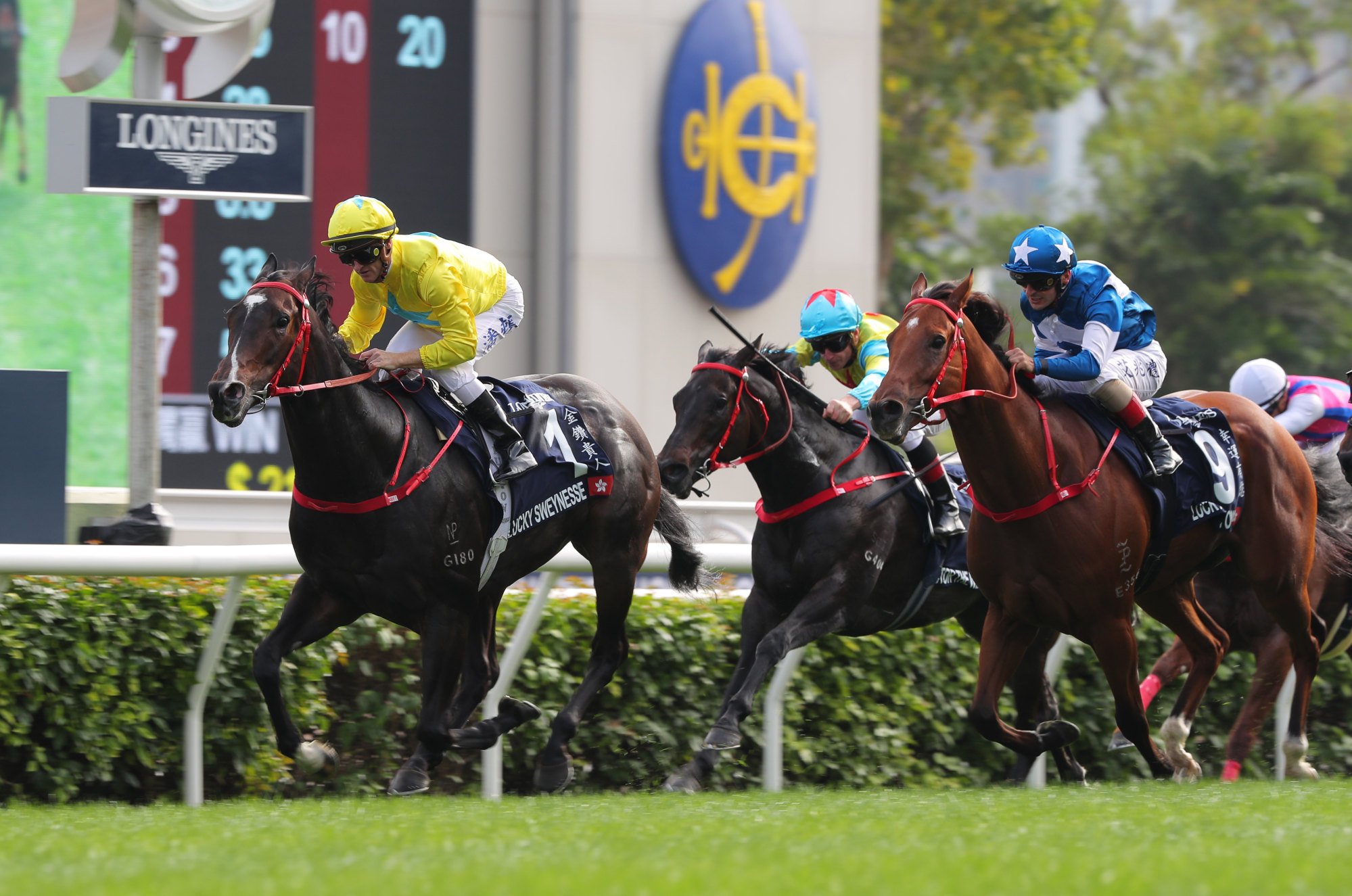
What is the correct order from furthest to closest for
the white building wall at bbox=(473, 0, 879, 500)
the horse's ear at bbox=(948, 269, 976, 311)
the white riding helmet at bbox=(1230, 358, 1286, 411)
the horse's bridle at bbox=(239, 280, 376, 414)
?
the white building wall at bbox=(473, 0, 879, 500), the white riding helmet at bbox=(1230, 358, 1286, 411), the horse's ear at bbox=(948, 269, 976, 311), the horse's bridle at bbox=(239, 280, 376, 414)

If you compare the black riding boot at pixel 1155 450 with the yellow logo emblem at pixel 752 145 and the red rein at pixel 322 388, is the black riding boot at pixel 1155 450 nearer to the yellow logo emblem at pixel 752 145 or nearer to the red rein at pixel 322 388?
the red rein at pixel 322 388

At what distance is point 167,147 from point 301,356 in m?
1.87

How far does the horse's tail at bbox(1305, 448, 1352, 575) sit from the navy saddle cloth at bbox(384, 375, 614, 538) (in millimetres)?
2929

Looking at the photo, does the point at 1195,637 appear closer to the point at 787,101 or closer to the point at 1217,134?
the point at 787,101

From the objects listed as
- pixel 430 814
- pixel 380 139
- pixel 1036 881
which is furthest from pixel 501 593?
pixel 380 139

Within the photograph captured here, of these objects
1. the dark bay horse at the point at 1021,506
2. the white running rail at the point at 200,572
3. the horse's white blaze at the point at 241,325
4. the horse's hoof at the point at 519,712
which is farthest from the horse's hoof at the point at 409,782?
the dark bay horse at the point at 1021,506

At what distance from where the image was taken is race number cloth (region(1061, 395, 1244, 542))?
5676mm

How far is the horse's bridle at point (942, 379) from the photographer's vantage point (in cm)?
507

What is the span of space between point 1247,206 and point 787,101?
548 inches

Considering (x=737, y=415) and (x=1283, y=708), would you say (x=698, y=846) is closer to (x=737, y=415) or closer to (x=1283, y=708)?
(x=737, y=415)

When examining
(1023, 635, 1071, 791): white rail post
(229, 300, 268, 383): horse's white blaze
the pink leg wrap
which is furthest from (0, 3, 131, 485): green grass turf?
the pink leg wrap

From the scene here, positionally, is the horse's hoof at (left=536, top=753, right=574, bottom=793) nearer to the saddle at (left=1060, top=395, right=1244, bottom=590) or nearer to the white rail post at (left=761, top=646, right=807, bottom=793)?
the white rail post at (left=761, top=646, right=807, bottom=793)

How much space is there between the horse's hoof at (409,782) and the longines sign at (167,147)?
7.76 ft

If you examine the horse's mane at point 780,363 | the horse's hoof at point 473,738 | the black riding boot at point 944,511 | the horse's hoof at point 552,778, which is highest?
the horse's mane at point 780,363
